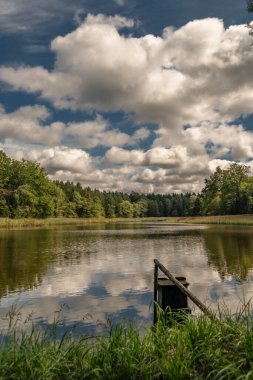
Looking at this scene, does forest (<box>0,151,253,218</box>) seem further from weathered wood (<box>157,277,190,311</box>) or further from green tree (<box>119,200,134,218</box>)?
weathered wood (<box>157,277,190,311</box>)

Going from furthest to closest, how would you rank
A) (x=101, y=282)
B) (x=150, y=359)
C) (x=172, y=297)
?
(x=101, y=282), (x=172, y=297), (x=150, y=359)

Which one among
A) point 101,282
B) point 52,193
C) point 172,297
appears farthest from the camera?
point 52,193

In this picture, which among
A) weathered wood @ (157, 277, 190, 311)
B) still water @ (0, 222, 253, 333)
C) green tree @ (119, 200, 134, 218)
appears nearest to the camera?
weathered wood @ (157, 277, 190, 311)

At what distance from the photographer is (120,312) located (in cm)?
1159

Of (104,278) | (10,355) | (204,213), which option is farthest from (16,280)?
(204,213)

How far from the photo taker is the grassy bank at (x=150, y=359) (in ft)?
17.2

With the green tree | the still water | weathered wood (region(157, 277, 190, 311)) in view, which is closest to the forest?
the green tree

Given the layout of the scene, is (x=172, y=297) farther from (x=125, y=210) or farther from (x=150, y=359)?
(x=125, y=210)

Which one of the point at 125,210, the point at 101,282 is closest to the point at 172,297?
the point at 101,282

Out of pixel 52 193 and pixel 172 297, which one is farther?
pixel 52 193

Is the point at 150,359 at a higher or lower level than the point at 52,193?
lower

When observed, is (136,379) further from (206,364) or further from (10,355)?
(10,355)

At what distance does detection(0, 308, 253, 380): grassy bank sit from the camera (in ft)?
17.2

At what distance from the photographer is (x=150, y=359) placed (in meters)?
5.74
